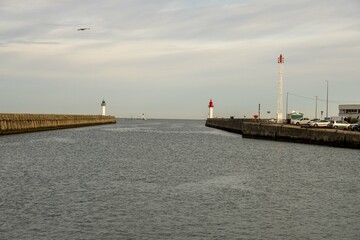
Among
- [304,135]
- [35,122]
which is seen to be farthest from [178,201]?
[35,122]

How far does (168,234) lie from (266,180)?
14334 millimetres

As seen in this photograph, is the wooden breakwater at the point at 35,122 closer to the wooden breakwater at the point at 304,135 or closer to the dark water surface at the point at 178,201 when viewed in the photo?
the wooden breakwater at the point at 304,135

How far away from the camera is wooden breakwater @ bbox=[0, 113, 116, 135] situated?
78625 mm

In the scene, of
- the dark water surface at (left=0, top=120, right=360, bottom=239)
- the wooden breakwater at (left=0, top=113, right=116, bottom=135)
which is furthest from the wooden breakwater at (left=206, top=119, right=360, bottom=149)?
the wooden breakwater at (left=0, top=113, right=116, bottom=135)

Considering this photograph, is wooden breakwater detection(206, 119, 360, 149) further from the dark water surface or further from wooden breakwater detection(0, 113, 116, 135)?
wooden breakwater detection(0, 113, 116, 135)

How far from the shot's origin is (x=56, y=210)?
1875 cm

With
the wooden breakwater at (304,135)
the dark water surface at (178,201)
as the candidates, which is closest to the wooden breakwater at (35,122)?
the wooden breakwater at (304,135)

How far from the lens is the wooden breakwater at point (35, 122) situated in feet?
258

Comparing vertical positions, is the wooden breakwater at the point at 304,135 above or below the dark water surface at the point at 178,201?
above

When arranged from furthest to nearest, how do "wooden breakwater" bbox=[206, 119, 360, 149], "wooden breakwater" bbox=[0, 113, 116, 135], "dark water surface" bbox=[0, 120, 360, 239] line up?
"wooden breakwater" bbox=[0, 113, 116, 135] < "wooden breakwater" bbox=[206, 119, 360, 149] < "dark water surface" bbox=[0, 120, 360, 239]

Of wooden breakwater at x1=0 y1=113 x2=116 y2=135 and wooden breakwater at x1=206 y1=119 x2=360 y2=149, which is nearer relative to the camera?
wooden breakwater at x1=206 y1=119 x2=360 y2=149

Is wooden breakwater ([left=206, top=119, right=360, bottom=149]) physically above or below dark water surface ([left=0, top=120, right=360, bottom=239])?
above

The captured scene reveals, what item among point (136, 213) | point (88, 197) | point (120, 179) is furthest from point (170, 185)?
point (136, 213)

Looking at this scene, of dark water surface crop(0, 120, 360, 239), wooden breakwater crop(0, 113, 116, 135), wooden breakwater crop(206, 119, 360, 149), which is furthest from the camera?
wooden breakwater crop(0, 113, 116, 135)
